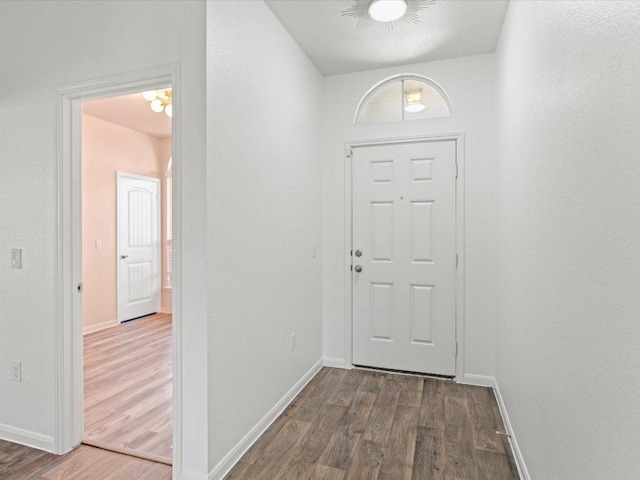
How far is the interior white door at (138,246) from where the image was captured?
517cm

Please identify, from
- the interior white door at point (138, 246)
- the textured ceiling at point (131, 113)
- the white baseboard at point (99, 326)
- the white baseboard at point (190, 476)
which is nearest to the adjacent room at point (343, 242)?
the white baseboard at point (190, 476)

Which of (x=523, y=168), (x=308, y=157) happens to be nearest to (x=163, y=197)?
(x=308, y=157)

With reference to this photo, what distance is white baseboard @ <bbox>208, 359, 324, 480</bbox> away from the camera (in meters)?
1.88

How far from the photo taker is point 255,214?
229cm

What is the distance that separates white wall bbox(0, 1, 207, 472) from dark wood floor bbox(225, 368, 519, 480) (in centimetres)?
54

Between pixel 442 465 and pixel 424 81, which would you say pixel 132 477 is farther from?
pixel 424 81

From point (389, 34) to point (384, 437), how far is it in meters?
2.76

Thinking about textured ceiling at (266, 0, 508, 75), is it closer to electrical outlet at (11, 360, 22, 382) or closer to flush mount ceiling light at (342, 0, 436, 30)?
flush mount ceiling light at (342, 0, 436, 30)

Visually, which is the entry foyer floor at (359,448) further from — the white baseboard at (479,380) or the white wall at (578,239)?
the white wall at (578,239)

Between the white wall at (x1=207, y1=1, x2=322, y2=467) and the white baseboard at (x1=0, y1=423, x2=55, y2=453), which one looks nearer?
the white wall at (x1=207, y1=1, x2=322, y2=467)

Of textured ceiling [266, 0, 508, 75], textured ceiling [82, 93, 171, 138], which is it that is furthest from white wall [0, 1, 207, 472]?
→ textured ceiling [82, 93, 171, 138]

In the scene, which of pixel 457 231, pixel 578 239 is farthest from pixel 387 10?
pixel 578 239

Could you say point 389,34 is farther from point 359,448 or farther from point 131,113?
point 131,113

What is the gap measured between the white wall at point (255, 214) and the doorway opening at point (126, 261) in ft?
2.53
